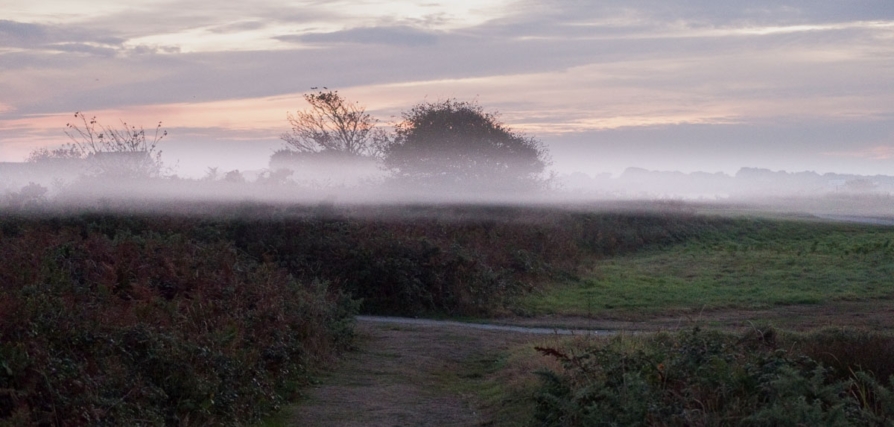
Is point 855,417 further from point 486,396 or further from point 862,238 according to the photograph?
point 862,238

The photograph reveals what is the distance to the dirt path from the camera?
31.8ft

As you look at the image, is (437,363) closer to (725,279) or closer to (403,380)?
(403,380)

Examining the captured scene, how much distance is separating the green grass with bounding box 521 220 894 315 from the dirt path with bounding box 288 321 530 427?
486 cm

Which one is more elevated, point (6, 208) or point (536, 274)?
point (6, 208)

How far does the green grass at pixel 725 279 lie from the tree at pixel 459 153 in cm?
895

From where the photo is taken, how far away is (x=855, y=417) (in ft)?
21.9

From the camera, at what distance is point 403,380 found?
11711mm

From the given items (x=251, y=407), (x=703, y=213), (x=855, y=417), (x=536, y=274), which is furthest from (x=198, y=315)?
(x=703, y=213)

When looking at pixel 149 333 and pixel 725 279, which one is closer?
pixel 149 333

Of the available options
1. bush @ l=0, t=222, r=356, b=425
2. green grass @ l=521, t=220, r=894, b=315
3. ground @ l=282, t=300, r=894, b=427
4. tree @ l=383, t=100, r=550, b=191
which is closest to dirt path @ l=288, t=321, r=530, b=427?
ground @ l=282, t=300, r=894, b=427

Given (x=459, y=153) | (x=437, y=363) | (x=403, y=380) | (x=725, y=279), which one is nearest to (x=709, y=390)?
(x=403, y=380)

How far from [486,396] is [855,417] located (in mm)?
4908

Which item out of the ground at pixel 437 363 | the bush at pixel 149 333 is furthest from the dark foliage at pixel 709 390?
the bush at pixel 149 333

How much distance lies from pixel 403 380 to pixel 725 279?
14.6 meters
